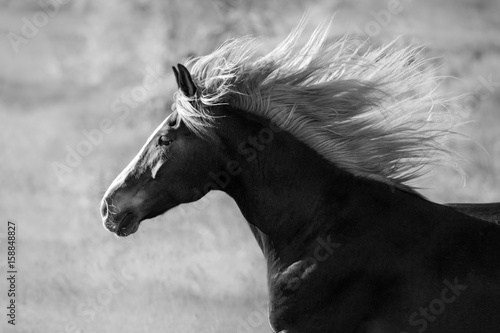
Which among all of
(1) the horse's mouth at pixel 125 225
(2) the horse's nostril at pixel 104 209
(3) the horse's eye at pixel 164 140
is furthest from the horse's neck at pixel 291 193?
(2) the horse's nostril at pixel 104 209

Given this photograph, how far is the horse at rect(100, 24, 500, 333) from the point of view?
424 cm

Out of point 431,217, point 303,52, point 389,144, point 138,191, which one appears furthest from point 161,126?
point 431,217

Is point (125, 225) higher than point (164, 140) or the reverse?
the reverse

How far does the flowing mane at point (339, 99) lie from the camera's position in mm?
4684

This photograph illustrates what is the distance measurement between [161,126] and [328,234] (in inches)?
49.6

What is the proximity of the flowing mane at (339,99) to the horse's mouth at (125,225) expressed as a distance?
0.70 m

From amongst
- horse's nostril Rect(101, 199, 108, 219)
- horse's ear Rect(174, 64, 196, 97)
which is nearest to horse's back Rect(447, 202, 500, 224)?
horse's ear Rect(174, 64, 196, 97)

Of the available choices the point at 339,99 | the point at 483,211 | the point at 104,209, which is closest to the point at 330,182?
the point at 339,99

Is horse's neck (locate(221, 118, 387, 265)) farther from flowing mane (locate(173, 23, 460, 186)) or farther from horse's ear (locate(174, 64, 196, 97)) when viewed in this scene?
horse's ear (locate(174, 64, 196, 97))

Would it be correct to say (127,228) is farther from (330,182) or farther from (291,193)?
(330,182)

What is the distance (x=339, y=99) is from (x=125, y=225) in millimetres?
1575

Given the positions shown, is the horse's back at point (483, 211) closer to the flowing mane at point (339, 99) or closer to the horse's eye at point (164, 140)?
the flowing mane at point (339, 99)

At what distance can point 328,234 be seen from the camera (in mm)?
4422

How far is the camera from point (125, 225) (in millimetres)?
4828
